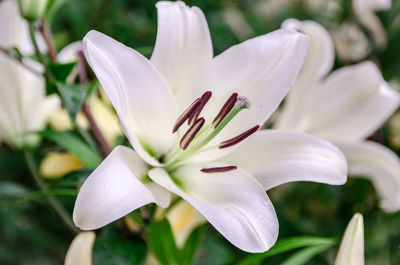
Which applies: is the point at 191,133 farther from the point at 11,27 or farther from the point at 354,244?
the point at 11,27

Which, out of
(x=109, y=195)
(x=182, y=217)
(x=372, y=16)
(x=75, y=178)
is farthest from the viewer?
(x=372, y=16)

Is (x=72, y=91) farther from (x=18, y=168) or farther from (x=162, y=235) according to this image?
(x=18, y=168)

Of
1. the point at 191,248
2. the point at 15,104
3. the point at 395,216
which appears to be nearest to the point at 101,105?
the point at 15,104

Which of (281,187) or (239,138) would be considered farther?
(281,187)

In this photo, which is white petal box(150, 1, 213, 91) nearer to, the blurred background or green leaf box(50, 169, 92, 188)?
green leaf box(50, 169, 92, 188)

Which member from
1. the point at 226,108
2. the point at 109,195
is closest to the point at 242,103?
the point at 226,108

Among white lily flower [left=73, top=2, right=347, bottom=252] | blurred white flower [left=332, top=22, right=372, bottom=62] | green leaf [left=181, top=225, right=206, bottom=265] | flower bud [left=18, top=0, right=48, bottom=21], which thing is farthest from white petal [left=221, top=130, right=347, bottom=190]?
blurred white flower [left=332, top=22, right=372, bottom=62]
